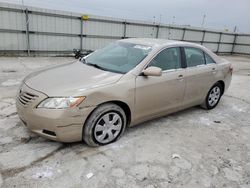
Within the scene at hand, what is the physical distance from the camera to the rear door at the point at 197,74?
13.8ft

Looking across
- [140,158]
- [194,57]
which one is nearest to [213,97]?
[194,57]

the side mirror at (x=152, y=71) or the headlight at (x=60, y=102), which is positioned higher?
the side mirror at (x=152, y=71)

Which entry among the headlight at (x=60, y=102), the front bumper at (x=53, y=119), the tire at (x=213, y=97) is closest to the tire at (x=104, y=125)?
the front bumper at (x=53, y=119)

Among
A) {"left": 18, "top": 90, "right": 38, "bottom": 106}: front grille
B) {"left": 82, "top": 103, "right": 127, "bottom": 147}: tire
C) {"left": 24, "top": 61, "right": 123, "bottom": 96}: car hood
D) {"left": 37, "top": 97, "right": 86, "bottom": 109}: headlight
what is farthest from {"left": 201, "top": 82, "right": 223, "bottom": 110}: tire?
{"left": 18, "top": 90, "right": 38, "bottom": 106}: front grille

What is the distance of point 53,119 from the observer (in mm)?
2711

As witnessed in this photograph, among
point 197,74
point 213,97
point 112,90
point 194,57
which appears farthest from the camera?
point 213,97

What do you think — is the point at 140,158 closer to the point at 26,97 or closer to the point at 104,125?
the point at 104,125

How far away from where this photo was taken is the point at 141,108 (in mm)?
3471

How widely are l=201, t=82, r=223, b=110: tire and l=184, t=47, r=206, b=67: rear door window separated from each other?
0.71 meters

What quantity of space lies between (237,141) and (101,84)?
243cm

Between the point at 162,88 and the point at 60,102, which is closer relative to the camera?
the point at 60,102

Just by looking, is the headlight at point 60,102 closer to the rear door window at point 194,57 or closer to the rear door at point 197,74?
the rear door at point 197,74

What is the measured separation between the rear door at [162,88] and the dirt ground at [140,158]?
389 millimetres

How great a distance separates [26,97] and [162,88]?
79.0 inches
